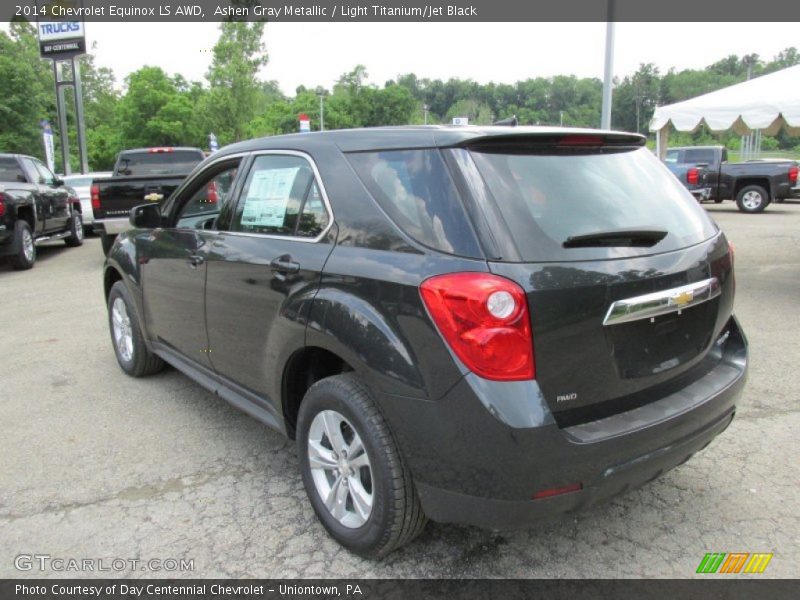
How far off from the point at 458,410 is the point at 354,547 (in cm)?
87

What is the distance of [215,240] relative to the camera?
3.44 meters

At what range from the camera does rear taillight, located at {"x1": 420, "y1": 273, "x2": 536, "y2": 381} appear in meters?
2.07

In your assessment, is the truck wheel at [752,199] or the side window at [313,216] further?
the truck wheel at [752,199]

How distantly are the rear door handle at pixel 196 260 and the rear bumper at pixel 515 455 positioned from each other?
1.71 meters

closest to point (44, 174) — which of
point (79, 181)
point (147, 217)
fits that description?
point (79, 181)

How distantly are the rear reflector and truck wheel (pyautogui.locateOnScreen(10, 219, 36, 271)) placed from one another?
10.2 m

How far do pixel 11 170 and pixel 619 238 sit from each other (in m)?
11.9

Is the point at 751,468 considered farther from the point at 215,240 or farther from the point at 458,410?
the point at 215,240

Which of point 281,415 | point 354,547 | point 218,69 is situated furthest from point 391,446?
point 218,69

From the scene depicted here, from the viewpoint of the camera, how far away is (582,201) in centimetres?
243

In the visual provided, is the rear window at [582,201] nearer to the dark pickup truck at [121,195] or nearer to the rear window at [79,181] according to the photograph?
the dark pickup truck at [121,195]

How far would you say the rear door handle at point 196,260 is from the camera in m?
3.52

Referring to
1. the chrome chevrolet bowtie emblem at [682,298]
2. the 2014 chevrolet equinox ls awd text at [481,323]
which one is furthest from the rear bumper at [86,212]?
the chrome chevrolet bowtie emblem at [682,298]

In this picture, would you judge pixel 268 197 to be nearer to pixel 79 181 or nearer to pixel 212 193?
pixel 212 193
